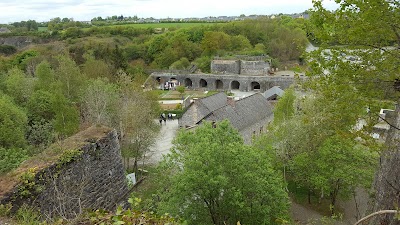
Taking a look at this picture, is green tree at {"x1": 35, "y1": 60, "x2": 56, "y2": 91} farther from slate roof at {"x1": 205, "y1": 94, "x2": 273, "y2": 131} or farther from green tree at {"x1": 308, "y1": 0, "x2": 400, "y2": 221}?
green tree at {"x1": 308, "y1": 0, "x2": 400, "y2": 221}

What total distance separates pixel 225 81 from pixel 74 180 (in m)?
43.5

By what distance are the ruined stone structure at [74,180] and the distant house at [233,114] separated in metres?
13.4

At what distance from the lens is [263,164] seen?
11336 mm

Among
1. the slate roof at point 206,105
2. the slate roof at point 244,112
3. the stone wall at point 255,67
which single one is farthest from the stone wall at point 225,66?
the slate roof at point 206,105

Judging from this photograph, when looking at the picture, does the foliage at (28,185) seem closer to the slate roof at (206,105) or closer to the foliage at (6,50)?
the slate roof at (206,105)

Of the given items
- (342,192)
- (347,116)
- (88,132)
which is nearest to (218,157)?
(88,132)

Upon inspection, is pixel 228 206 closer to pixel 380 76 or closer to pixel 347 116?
pixel 347 116

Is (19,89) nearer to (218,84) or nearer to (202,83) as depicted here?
(202,83)

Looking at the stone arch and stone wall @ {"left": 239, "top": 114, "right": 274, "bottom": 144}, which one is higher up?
stone wall @ {"left": 239, "top": 114, "right": 274, "bottom": 144}

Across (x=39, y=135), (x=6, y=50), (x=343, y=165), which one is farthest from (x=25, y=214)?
(x=6, y=50)

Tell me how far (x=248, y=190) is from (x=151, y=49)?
187ft

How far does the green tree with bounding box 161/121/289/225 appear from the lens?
33.7ft

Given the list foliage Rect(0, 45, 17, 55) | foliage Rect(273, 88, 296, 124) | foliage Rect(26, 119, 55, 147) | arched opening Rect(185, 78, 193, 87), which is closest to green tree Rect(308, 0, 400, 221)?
foliage Rect(273, 88, 296, 124)

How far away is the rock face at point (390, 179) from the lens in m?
5.66
